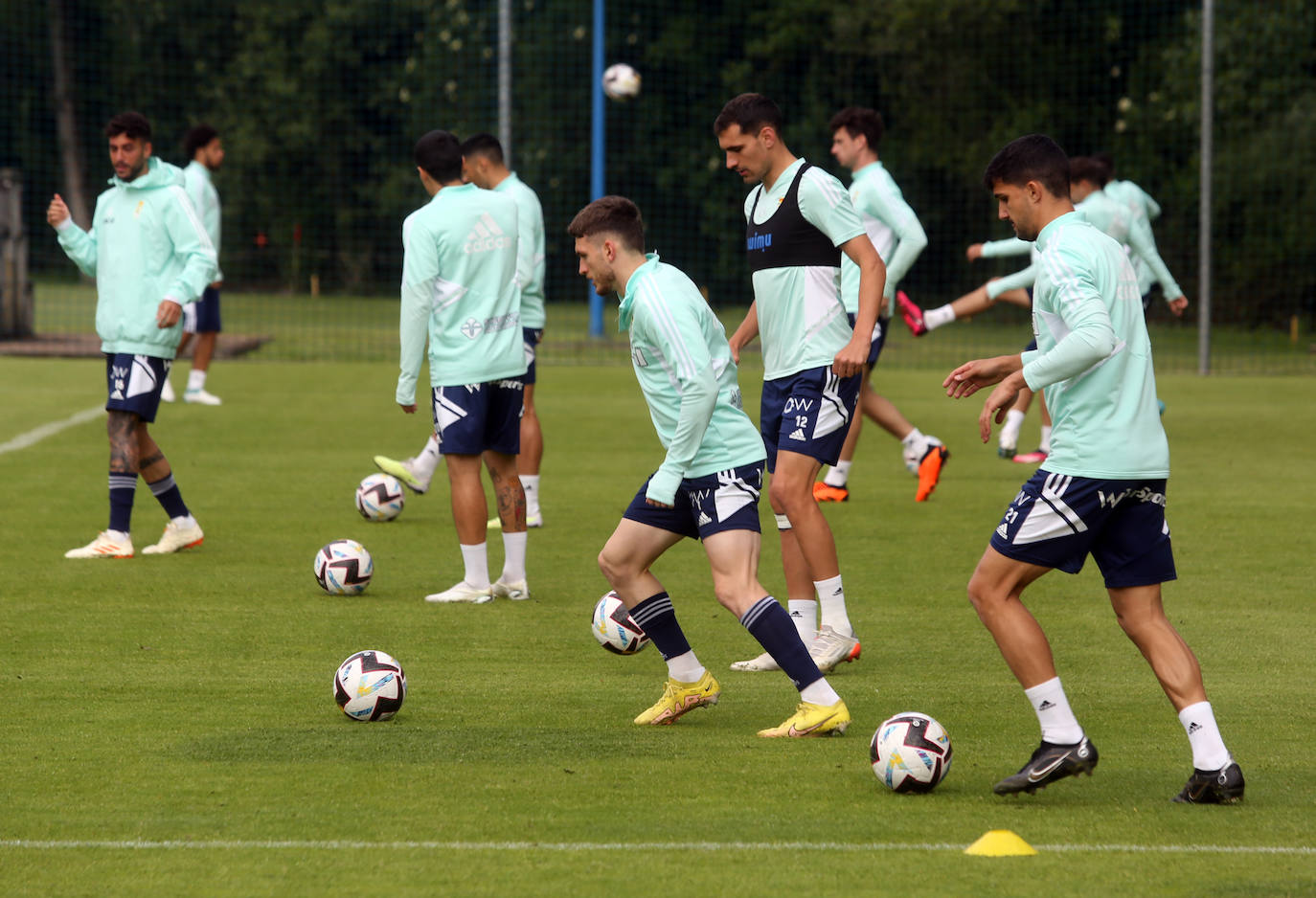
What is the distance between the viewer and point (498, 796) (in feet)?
15.6

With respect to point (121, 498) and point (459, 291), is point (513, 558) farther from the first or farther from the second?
point (121, 498)

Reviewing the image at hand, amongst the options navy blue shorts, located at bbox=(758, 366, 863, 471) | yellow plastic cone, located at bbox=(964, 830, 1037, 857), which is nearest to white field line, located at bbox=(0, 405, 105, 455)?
navy blue shorts, located at bbox=(758, 366, 863, 471)

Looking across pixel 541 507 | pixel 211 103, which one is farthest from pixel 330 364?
pixel 211 103

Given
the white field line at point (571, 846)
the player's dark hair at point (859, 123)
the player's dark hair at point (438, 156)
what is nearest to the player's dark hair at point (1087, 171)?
the player's dark hair at point (859, 123)

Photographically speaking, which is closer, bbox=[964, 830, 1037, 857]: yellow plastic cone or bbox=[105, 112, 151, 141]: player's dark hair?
bbox=[964, 830, 1037, 857]: yellow plastic cone

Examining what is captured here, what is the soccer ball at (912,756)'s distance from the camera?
4777mm

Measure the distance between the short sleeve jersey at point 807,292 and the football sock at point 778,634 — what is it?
4.37 ft

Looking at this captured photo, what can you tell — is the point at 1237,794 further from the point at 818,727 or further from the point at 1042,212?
the point at 1042,212

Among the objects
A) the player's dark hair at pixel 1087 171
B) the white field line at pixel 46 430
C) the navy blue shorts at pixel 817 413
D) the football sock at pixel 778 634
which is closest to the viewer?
the football sock at pixel 778 634

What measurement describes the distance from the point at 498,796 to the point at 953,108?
3530 cm

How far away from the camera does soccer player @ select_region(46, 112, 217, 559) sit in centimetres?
869

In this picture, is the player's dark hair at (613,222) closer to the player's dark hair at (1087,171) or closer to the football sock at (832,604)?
Answer: the football sock at (832,604)

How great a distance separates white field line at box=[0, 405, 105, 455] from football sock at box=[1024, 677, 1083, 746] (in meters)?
10.3

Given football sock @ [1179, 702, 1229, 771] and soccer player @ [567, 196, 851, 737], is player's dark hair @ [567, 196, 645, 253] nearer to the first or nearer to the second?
soccer player @ [567, 196, 851, 737]
